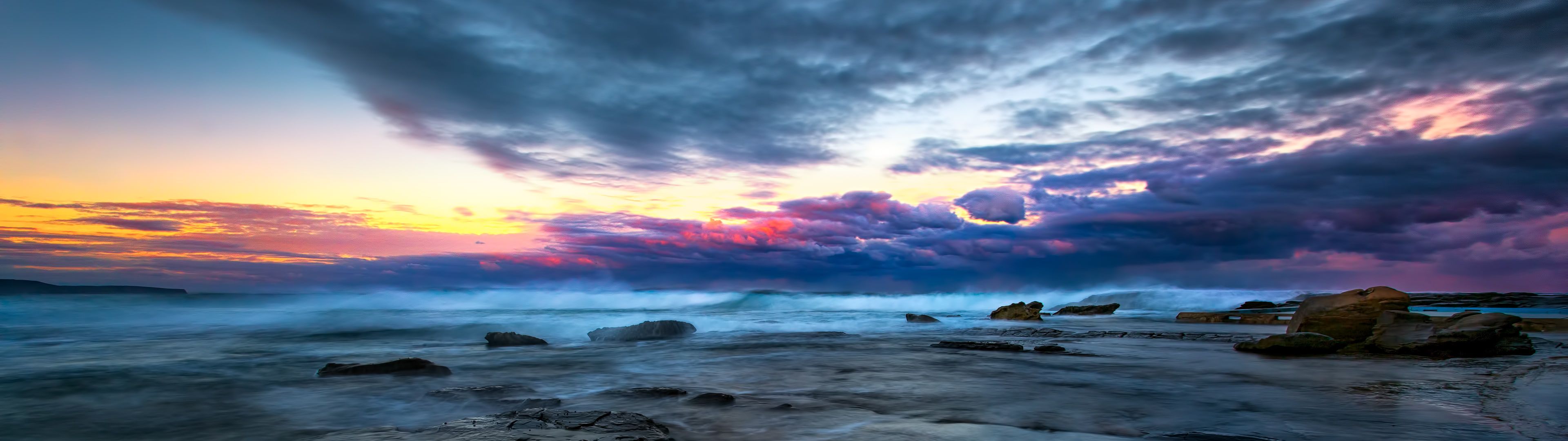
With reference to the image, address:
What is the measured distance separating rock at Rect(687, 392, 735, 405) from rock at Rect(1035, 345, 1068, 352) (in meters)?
8.19

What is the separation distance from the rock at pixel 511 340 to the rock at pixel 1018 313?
22291 mm

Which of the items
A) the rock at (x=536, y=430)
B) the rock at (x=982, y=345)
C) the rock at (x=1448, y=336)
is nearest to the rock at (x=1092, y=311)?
the rock at (x=1448, y=336)

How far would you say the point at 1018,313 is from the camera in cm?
3200

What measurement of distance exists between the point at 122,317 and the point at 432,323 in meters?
16.2

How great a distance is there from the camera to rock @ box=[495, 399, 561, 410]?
6484 millimetres

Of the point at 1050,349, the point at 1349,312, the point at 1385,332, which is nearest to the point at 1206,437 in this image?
the point at 1050,349

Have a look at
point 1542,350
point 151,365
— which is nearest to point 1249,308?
point 1542,350

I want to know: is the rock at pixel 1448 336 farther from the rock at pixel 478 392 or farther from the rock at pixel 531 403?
the rock at pixel 478 392

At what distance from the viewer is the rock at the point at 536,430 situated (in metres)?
4.39

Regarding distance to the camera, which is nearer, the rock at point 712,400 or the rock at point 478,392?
the rock at point 712,400

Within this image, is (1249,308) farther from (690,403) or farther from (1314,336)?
(690,403)

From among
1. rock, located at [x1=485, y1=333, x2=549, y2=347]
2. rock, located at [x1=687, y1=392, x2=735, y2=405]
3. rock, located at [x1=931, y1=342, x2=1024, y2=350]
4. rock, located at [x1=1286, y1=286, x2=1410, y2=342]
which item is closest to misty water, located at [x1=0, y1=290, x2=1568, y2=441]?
rock, located at [x1=687, y1=392, x2=735, y2=405]

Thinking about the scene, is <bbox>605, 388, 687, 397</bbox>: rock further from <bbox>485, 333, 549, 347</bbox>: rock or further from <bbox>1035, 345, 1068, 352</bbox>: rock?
<bbox>485, 333, 549, 347</bbox>: rock

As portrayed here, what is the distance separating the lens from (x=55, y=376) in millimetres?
9562
